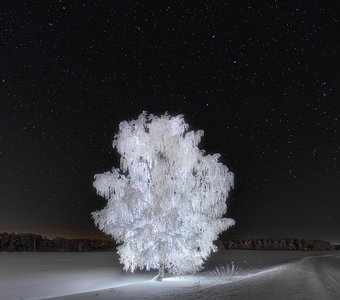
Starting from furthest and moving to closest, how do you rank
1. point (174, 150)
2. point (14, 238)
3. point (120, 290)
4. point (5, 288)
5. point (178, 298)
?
point (14, 238)
point (174, 150)
point (5, 288)
point (120, 290)
point (178, 298)

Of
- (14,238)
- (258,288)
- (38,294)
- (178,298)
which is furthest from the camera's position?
(14,238)

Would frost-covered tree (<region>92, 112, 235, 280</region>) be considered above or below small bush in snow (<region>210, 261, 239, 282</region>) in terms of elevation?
above

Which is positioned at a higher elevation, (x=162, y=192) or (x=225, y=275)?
(x=162, y=192)

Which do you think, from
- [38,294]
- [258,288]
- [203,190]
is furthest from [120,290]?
[203,190]

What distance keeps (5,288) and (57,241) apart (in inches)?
4928

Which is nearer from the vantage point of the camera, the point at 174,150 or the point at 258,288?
the point at 258,288

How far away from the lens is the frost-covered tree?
2602cm

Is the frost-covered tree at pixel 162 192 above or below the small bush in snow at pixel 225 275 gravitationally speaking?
above

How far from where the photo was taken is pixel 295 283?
20719 mm

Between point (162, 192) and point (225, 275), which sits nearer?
point (162, 192)

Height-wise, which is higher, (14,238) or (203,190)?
(14,238)

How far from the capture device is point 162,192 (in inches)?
1045

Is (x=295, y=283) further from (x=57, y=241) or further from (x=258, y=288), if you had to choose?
(x=57, y=241)

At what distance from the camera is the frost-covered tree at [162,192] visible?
26.0 metres
